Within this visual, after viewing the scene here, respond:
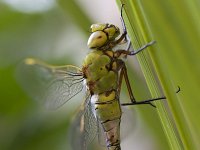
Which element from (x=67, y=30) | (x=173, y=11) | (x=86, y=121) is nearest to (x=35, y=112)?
(x=67, y=30)

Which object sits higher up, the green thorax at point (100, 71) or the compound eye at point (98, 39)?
the compound eye at point (98, 39)

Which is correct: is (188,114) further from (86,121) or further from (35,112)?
(35,112)

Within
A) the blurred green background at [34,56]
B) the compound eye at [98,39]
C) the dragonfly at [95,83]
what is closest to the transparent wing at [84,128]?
the dragonfly at [95,83]

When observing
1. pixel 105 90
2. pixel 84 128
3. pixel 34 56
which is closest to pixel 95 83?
pixel 105 90

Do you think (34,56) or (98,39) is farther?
(34,56)

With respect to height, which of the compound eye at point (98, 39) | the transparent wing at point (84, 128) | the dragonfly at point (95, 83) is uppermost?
the compound eye at point (98, 39)

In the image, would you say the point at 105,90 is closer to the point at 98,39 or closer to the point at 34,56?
the point at 98,39

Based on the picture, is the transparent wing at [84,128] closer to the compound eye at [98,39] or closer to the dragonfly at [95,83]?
the dragonfly at [95,83]

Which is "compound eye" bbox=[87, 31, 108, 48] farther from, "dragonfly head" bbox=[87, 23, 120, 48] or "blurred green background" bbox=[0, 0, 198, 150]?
"blurred green background" bbox=[0, 0, 198, 150]
